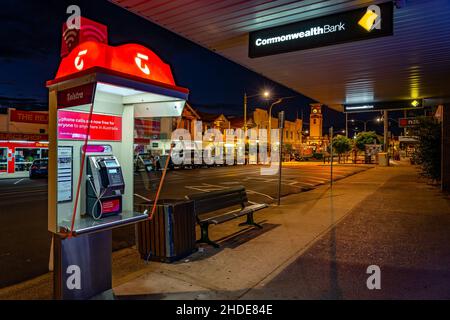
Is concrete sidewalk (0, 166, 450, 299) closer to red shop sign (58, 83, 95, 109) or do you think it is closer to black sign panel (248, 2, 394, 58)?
red shop sign (58, 83, 95, 109)

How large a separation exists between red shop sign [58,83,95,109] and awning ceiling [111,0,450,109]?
2.55 m

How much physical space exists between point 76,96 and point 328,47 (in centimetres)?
568

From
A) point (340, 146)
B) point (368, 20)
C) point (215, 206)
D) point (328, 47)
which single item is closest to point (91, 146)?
point (215, 206)

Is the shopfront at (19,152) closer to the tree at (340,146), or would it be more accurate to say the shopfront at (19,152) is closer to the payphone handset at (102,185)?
the payphone handset at (102,185)

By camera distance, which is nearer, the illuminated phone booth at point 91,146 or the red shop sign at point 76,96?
the red shop sign at point 76,96

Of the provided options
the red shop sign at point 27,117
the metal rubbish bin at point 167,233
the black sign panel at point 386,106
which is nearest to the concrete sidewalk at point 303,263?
the metal rubbish bin at point 167,233

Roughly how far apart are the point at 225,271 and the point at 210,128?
44644 millimetres

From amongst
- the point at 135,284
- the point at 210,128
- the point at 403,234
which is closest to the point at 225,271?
the point at 135,284

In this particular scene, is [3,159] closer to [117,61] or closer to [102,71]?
[117,61]

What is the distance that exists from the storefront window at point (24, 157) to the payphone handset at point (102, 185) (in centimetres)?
2292

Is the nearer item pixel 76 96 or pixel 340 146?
pixel 76 96

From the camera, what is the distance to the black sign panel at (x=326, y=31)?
5.11m

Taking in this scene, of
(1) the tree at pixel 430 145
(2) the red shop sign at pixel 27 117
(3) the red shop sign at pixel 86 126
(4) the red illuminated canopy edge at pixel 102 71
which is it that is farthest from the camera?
(2) the red shop sign at pixel 27 117

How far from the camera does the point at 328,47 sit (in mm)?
7352
